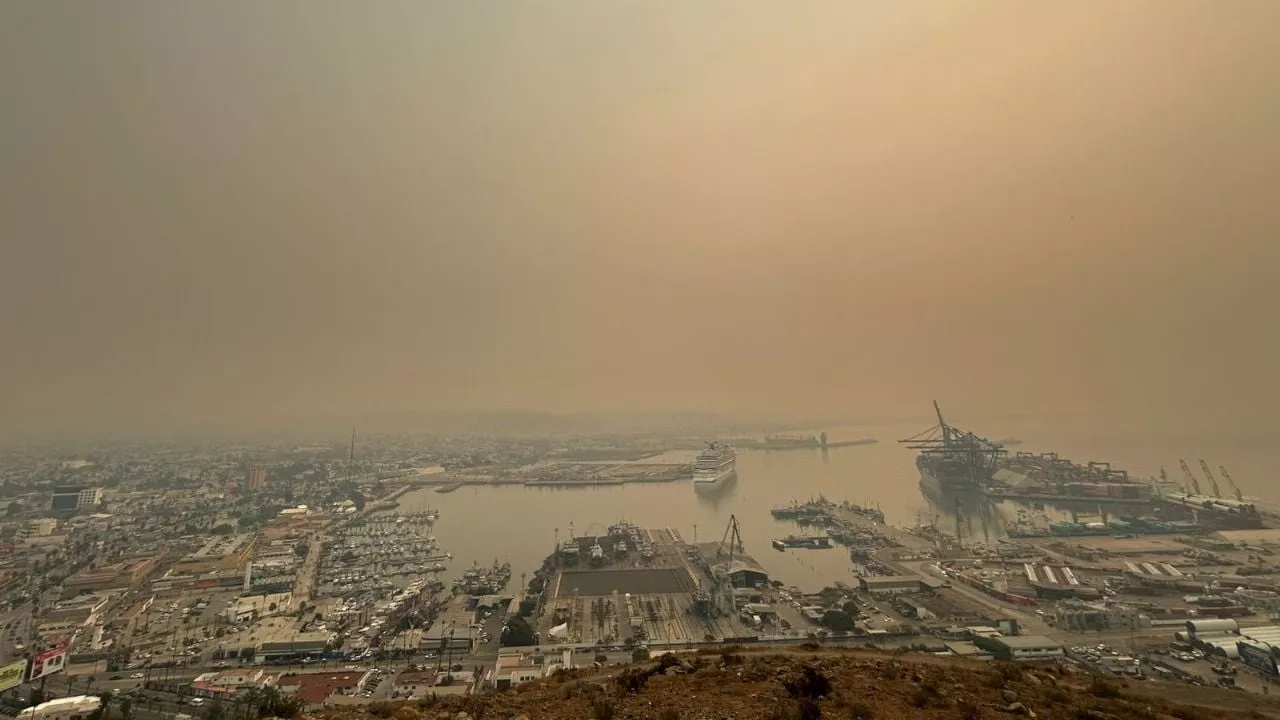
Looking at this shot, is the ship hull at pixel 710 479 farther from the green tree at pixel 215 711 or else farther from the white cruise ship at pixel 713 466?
the green tree at pixel 215 711

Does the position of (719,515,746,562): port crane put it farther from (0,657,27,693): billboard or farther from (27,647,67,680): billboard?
(0,657,27,693): billboard

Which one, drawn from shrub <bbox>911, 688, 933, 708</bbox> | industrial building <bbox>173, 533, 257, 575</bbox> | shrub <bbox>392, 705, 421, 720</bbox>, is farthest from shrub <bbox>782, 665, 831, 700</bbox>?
industrial building <bbox>173, 533, 257, 575</bbox>

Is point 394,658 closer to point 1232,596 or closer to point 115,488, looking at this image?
point 1232,596

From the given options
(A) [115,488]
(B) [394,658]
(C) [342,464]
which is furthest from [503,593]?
(C) [342,464]

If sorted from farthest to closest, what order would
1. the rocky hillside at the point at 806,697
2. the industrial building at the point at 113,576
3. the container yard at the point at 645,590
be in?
the industrial building at the point at 113,576 → the container yard at the point at 645,590 → the rocky hillside at the point at 806,697

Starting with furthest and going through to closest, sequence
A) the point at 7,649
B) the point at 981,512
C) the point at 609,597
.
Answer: the point at 981,512
the point at 609,597
the point at 7,649

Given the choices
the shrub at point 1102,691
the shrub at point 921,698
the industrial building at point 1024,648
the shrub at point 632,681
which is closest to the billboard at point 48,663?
the shrub at point 632,681

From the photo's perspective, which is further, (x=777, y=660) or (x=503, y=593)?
(x=503, y=593)
